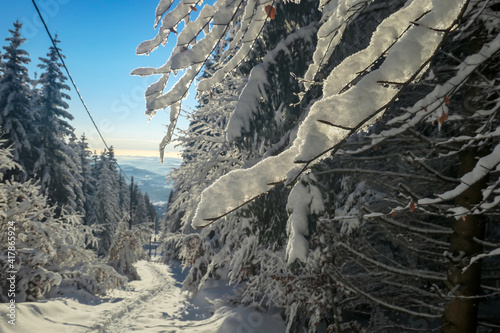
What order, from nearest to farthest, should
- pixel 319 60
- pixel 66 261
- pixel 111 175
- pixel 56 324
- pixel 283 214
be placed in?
pixel 319 60 < pixel 283 214 < pixel 56 324 < pixel 66 261 < pixel 111 175

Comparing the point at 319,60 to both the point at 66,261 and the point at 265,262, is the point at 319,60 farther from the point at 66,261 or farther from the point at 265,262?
the point at 66,261

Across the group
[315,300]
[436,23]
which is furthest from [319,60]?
[315,300]

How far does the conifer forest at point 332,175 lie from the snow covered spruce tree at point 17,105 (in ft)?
35.2

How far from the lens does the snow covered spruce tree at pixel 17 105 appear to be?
1630 centimetres

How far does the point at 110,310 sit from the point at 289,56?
833 centimetres

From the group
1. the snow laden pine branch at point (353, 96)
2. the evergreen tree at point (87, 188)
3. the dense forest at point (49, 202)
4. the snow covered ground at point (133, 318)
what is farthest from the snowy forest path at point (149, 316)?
the evergreen tree at point (87, 188)

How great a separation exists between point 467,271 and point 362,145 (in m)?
1.61

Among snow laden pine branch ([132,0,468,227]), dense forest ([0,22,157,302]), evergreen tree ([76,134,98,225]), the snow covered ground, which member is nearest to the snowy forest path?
the snow covered ground

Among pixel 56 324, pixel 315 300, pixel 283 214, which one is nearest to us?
pixel 315 300

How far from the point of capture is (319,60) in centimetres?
161

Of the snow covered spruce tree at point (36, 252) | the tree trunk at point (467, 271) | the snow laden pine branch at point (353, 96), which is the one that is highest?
the snow laden pine branch at point (353, 96)

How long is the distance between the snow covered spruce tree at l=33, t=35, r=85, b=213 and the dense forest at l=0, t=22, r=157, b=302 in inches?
2.2

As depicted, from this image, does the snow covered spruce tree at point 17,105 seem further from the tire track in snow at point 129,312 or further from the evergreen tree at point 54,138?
the tire track in snow at point 129,312

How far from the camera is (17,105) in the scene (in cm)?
1706
